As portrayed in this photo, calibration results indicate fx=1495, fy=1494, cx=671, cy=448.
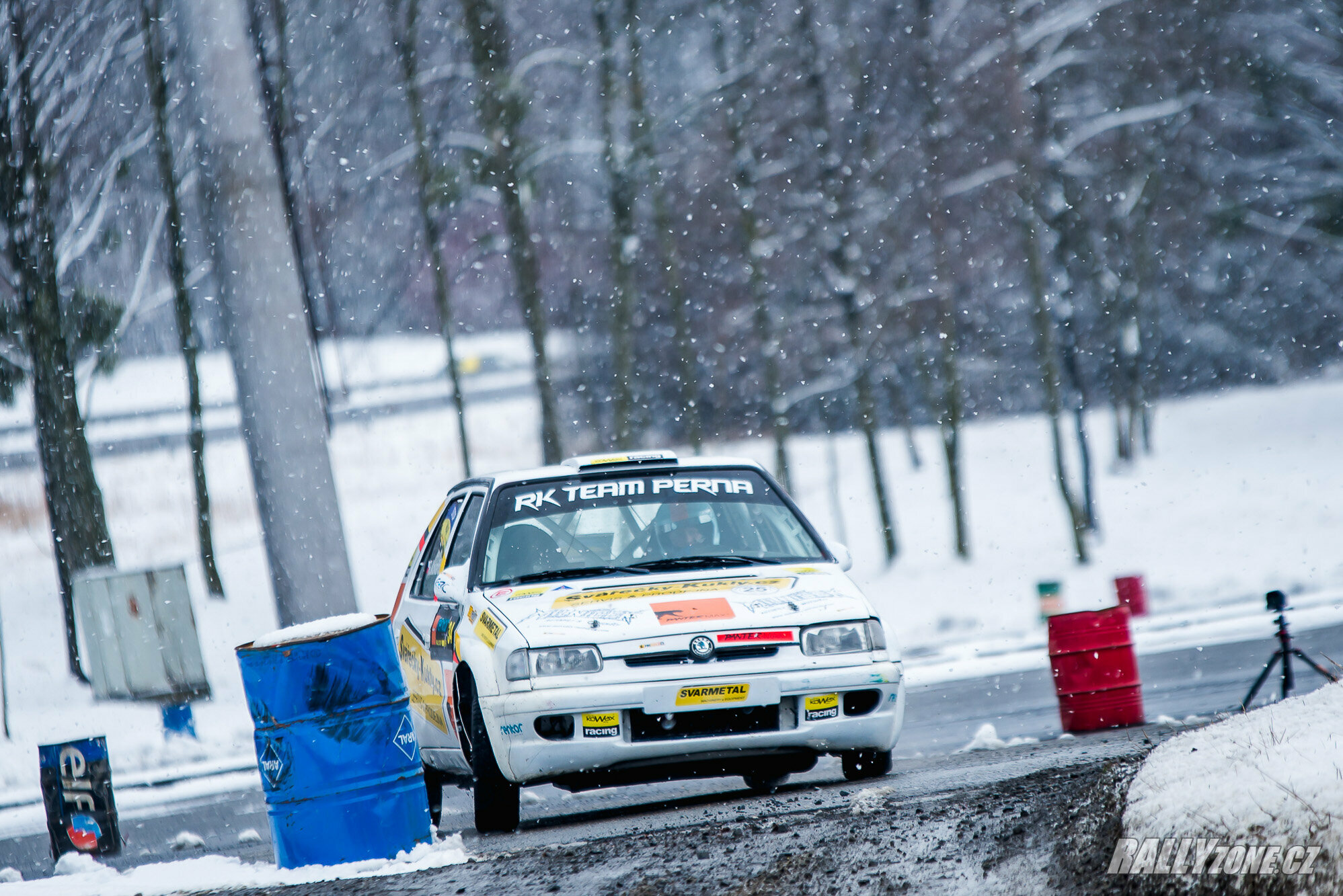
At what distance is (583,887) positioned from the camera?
197 inches

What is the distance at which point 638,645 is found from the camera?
21.6 ft

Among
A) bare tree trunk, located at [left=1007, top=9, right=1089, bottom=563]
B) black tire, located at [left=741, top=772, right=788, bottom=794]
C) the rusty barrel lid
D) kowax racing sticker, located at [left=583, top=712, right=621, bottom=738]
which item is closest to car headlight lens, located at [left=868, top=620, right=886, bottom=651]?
black tire, located at [left=741, top=772, right=788, bottom=794]

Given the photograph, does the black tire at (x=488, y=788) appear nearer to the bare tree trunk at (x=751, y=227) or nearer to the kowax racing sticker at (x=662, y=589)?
the kowax racing sticker at (x=662, y=589)

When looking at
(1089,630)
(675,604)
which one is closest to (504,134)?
(1089,630)

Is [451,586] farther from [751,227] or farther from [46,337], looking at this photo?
[751,227]

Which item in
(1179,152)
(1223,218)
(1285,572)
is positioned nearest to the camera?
(1285,572)

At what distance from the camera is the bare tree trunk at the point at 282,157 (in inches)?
379

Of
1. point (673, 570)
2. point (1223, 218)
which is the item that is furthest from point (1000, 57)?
point (673, 570)

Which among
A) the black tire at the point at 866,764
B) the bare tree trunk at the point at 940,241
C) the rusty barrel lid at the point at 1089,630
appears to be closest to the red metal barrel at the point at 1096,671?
the rusty barrel lid at the point at 1089,630

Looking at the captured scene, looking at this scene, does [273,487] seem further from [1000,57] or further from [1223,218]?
[1223,218]

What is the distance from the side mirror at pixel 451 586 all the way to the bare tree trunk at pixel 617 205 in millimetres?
16362

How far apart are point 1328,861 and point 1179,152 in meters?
31.9

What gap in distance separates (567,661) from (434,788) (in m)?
1.78

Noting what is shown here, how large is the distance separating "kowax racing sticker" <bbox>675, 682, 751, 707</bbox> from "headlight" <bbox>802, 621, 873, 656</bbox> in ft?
1.17
